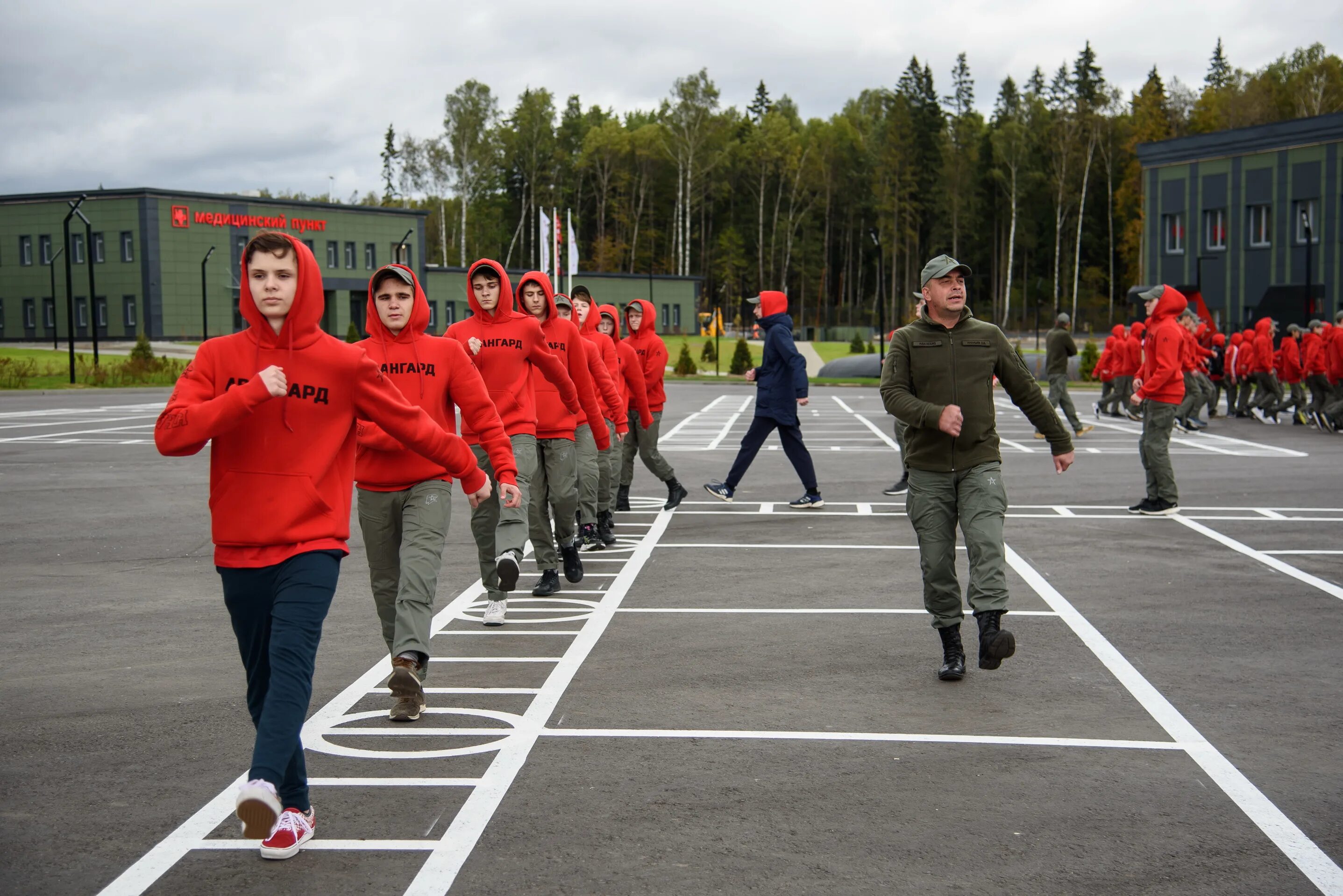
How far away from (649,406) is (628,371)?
3.12ft

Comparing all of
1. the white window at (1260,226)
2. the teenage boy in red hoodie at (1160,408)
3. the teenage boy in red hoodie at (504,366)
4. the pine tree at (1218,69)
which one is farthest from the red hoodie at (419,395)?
the pine tree at (1218,69)

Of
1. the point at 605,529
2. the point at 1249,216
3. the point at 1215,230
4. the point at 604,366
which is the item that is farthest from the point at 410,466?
the point at 1215,230

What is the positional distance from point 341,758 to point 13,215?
8078 centimetres

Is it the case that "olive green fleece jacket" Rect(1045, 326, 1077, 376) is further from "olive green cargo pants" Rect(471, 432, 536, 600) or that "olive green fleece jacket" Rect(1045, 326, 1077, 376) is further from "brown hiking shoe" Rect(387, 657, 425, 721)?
"brown hiking shoe" Rect(387, 657, 425, 721)

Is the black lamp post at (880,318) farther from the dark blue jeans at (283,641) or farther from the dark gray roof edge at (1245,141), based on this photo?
the dark blue jeans at (283,641)

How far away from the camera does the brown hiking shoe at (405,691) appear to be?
18.8 ft

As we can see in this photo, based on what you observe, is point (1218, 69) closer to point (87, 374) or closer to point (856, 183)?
point (856, 183)

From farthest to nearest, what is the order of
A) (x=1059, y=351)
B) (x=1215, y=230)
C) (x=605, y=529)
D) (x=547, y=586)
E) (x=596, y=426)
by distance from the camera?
1. (x=1215, y=230)
2. (x=1059, y=351)
3. (x=605, y=529)
4. (x=596, y=426)
5. (x=547, y=586)

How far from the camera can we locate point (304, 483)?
14.1 feet

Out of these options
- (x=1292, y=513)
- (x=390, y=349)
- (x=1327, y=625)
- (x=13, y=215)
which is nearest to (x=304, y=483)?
(x=390, y=349)

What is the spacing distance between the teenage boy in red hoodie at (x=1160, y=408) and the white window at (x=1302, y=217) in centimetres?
4731

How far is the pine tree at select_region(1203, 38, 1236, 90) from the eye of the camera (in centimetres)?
11250

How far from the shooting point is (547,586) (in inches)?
349

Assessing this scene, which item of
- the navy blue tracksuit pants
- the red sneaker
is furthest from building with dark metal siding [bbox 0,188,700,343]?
the red sneaker
